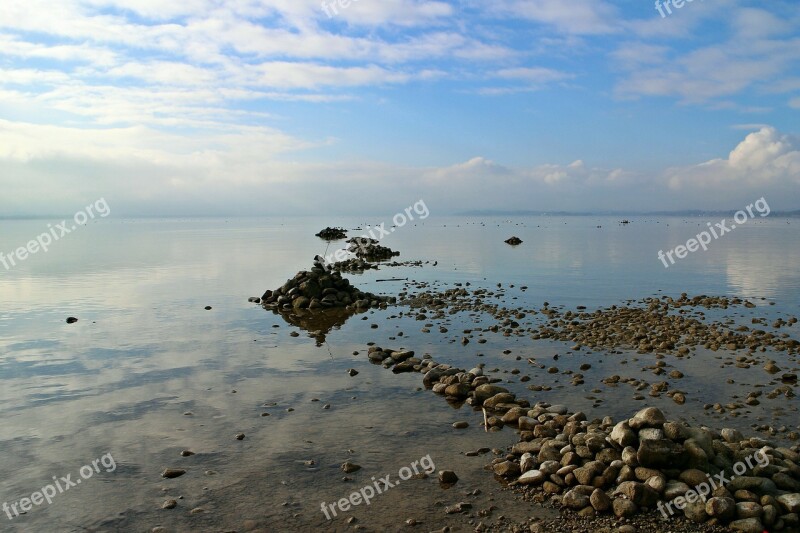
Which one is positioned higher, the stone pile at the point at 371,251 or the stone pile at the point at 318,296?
the stone pile at the point at 371,251

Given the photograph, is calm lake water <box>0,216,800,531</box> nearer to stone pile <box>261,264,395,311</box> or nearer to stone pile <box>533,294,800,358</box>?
stone pile <box>261,264,395,311</box>

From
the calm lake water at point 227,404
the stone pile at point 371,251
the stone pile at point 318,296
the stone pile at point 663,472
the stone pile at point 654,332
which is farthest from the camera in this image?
the stone pile at point 371,251

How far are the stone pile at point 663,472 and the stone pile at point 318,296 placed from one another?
1978cm

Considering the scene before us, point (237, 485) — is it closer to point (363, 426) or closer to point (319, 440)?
point (319, 440)

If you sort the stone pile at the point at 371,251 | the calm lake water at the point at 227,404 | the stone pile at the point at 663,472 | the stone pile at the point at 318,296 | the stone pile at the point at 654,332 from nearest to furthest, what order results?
1. the stone pile at the point at 663,472
2. the calm lake water at the point at 227,404
3. the stone pile at the point at 654,332
4. the stone pile at the point at 318,296
5. the stone pile at the point at 371,251

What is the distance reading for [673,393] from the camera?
14.4m

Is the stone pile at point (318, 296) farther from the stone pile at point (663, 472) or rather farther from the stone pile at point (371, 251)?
the stone pile at point (371, 251)

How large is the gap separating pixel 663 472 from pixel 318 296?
77.3 ft

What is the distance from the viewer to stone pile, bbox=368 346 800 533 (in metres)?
8.55

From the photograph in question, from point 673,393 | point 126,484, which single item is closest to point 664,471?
point 673,393

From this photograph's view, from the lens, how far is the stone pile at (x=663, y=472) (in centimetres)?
855

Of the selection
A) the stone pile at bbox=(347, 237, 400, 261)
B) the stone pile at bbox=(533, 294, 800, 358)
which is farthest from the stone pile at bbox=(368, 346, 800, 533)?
the stone pile at bbox=(347, 237, 400, 261)

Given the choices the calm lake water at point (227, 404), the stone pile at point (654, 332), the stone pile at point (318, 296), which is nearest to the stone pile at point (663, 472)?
the calm lake water at point (227, 404)

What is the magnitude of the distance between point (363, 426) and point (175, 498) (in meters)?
4.47
